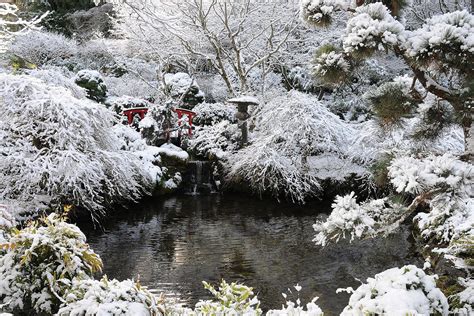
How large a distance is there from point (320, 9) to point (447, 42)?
0.90m

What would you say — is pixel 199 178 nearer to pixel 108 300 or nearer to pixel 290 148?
pixel 290 148

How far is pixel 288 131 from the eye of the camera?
10.9 metres

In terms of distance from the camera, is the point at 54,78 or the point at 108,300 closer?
the point at 108,300

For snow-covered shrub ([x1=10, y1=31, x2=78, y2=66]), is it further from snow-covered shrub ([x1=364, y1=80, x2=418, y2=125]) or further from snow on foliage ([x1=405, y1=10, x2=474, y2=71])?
snow on foliage ([x1=405, y1=10, x2=474, y2=71])

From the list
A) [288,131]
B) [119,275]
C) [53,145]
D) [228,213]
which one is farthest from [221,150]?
[119,275]

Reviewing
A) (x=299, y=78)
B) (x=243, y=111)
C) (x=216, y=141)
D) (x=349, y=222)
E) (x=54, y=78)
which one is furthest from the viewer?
(x=299, y=78)

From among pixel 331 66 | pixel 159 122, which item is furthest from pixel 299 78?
pixel 331 66

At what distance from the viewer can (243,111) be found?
11.5 metres

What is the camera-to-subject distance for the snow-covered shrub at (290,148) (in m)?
10.4

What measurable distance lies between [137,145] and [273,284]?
5.95 metres

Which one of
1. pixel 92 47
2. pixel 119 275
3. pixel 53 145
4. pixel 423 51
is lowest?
pixel 119 275

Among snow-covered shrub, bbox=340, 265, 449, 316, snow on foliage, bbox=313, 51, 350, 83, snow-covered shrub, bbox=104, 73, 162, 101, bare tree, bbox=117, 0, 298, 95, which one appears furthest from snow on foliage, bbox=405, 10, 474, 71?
snow-covered shrub, bbox=104, 73, 162, 101

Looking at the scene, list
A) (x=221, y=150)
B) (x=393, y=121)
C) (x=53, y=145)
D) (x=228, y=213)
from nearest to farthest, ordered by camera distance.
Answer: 1. (x=393, y=121)
2. (x=53, y=145)
3. (x=228, y=213)
4. (x=221, y=150)

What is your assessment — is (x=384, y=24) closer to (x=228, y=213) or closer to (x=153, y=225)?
(x=153, y=225)
